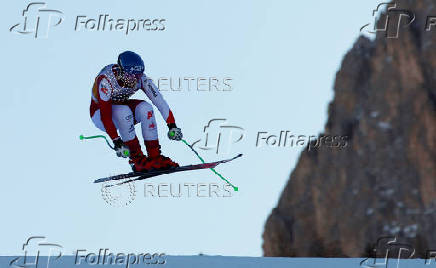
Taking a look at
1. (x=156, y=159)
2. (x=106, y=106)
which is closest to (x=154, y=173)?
(x=156, y=159)

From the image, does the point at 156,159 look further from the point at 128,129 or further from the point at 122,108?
the point at 122,108

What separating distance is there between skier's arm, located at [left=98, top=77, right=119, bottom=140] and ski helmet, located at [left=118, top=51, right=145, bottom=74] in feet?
1.38

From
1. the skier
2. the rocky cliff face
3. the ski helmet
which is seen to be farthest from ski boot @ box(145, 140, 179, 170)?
the rocky cliff face

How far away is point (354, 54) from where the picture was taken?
38938 mm

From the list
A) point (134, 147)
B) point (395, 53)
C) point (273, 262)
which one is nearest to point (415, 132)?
point (395, 53)

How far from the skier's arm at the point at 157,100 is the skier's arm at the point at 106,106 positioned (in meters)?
0.72

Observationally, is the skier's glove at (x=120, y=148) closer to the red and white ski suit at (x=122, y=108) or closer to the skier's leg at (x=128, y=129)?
the red and white ski suit at (x=122, y=108)

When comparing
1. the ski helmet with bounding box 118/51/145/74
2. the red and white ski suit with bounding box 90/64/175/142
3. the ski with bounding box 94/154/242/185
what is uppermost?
the ski helmet with bounding box 118/51/145/74

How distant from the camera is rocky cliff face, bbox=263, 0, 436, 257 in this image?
3328 cm

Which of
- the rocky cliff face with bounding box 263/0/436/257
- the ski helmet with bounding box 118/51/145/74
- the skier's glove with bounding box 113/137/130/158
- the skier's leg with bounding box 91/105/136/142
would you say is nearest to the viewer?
the ski helmet with bounding box 118/51/145/74

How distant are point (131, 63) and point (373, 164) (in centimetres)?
2134

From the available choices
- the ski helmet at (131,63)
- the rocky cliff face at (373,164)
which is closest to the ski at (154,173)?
the ski helmet at (131,63)

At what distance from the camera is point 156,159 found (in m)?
15.8

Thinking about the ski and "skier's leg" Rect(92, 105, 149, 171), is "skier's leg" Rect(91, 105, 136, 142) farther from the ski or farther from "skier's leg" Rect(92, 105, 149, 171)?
the ski
